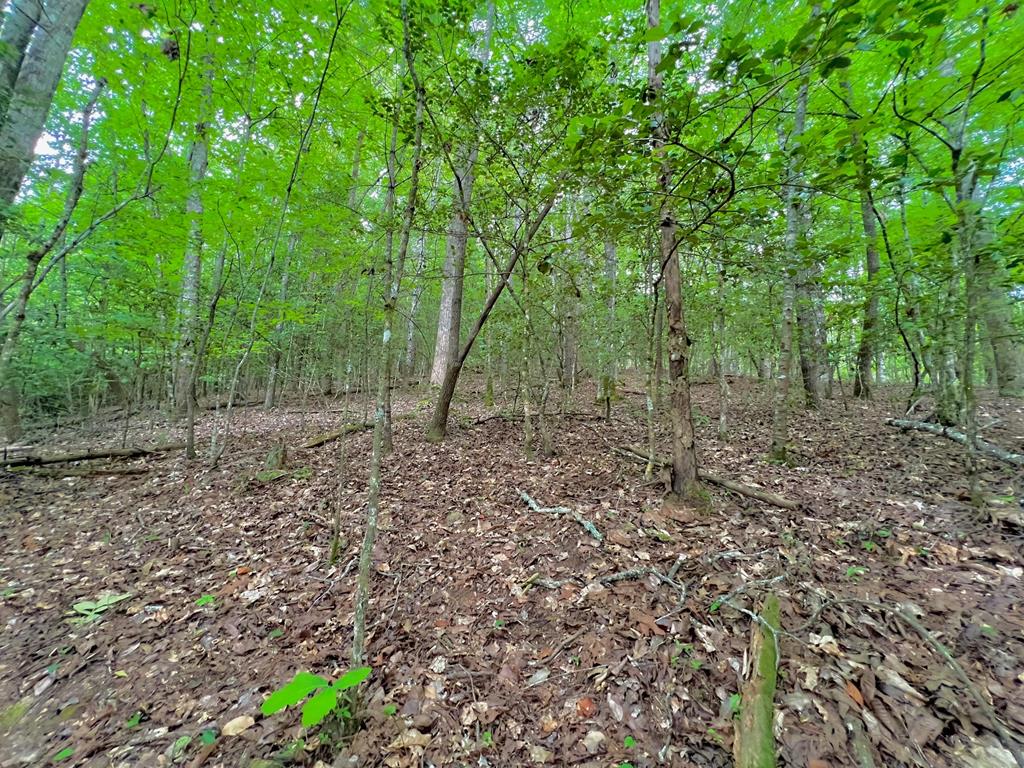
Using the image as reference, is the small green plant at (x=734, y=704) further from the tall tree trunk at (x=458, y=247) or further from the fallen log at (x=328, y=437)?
the fallen log at (x=328, y=437)

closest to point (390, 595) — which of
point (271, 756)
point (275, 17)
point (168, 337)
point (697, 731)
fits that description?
point (271, 756)

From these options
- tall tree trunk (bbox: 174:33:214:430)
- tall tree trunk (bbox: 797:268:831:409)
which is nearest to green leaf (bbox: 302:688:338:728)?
tall tree trunk (bbox: 174:33:214:430)

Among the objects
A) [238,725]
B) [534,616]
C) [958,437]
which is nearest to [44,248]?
[238,725]

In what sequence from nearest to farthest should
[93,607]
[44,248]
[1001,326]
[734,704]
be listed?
1. [734,704]
2. [93,607]
3. [44,248]
4. [1001,326]

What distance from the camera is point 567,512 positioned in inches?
176

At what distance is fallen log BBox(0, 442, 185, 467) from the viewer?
6.34m

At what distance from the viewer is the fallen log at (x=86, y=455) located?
250 inches

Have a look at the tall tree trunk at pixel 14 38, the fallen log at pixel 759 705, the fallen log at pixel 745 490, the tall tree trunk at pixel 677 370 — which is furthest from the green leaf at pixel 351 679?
the tall tree trunk at pixel 14 38

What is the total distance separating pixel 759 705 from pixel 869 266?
1000cm

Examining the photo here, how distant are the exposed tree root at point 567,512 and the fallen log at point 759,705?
60.8 inches

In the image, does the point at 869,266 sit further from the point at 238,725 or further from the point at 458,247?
the point at 238,725

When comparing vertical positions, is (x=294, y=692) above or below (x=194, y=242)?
below

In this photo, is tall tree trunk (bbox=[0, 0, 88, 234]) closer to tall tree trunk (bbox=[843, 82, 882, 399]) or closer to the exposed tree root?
the exposed tree root

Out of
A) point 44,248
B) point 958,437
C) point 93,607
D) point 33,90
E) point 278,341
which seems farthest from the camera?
point 278,341
